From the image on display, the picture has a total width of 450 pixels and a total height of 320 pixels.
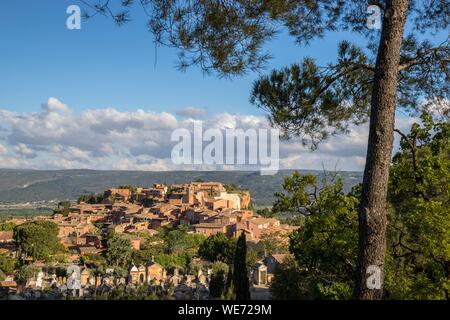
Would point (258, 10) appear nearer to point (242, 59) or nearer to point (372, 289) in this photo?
point (242, 59)

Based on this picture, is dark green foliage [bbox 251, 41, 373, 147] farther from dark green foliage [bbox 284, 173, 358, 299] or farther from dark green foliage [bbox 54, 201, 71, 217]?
dark green foliage [bbox 54, 201, 71, 217]

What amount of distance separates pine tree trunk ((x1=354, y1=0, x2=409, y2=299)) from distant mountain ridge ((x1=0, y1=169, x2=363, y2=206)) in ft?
380

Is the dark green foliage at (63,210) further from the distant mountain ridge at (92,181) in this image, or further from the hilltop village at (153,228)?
the distant mountain ridge at (92,181)

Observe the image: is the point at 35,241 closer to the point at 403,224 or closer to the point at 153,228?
the point at 153,228

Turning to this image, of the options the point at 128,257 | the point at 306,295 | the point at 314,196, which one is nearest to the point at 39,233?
the point at 128,257

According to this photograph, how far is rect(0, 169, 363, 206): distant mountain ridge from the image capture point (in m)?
132

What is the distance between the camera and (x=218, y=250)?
1359 inches

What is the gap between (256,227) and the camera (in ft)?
163

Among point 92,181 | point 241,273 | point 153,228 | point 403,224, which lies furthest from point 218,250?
point 92,181

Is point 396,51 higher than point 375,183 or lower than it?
higher

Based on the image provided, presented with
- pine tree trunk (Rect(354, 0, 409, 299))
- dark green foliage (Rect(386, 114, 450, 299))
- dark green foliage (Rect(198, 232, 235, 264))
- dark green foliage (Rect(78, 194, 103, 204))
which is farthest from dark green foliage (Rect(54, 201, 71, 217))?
pine tree trunk (Rect(354, 0, 409, 299))

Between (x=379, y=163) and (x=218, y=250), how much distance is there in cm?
3080

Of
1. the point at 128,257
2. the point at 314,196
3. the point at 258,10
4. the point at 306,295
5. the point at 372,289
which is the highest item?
the point at 258,10

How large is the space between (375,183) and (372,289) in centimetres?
96
